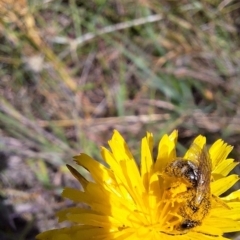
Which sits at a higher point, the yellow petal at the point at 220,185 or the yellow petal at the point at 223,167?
the yellow petal at the point at 223,167

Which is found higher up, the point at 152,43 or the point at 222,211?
the point at 152,43

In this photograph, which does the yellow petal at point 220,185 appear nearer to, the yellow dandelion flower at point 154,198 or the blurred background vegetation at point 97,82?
the yellow dandelion flower at point 154,198

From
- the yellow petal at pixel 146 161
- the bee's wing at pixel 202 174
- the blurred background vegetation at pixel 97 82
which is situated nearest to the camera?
the bee's wing at pixel 202 174

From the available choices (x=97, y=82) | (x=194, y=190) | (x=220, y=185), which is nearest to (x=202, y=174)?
(x=194, y=190)

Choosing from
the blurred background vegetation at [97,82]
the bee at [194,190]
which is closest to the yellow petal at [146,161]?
the bee at [194,190]

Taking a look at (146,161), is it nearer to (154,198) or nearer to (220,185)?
(154,198)

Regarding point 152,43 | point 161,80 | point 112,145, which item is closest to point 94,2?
point 152,43

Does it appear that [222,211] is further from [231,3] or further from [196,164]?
[231,3]

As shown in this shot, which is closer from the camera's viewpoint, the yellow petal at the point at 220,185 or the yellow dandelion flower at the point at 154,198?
the yellow dandelion flower at the point at 154,198
